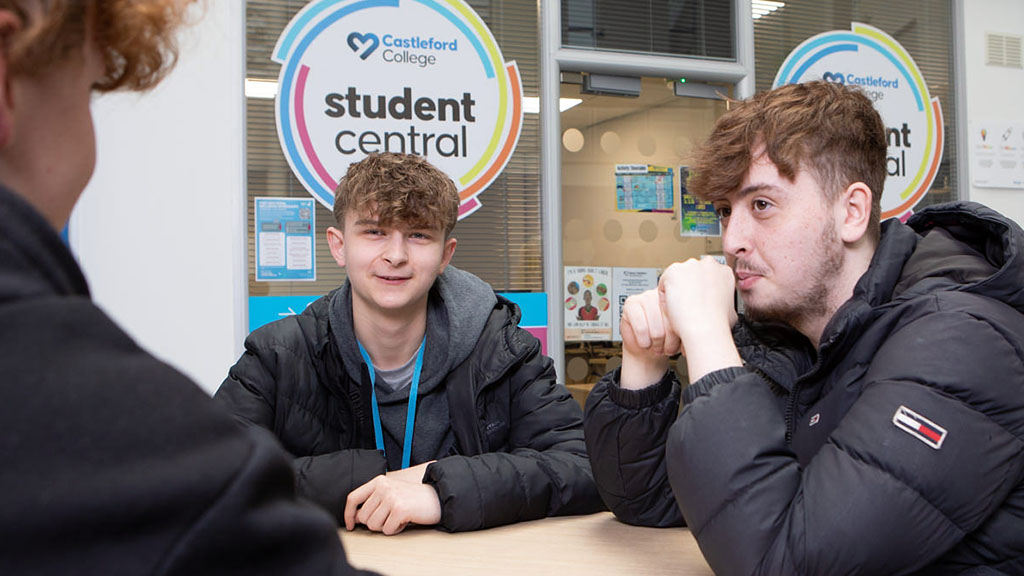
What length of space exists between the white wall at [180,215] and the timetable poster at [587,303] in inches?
55.8

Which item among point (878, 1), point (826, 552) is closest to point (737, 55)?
point (878, 1)

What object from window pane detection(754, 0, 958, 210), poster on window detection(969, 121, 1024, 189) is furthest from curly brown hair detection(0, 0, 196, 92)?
poster on window detection(969, 121, 1024, 189)

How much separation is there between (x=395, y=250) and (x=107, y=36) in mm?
1415

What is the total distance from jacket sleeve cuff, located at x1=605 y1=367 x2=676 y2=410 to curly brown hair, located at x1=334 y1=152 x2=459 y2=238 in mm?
768

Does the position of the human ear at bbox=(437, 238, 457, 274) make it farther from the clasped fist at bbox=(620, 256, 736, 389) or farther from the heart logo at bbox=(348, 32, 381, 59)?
the heart logo at bbox=(348, 32, 381, 59)

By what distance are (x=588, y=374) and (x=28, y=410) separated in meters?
3.36

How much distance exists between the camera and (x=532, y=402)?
76.2 inches

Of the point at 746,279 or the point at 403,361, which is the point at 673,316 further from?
the point at 403,361

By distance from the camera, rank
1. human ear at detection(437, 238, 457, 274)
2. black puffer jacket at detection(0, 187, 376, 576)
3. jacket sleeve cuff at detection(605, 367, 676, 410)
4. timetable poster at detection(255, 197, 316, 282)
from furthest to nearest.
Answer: timetable poster at detection(255, 197, 316, 282) < human ear at detection(437, 238, 457, 274) < jacket sleeve cuff at detection(605, 367, 676, 410) < black puffer jacket at detection(0, 187, 376, 576)

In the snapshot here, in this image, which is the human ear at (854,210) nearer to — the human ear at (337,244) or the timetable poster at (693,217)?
the human ear at (337,244)

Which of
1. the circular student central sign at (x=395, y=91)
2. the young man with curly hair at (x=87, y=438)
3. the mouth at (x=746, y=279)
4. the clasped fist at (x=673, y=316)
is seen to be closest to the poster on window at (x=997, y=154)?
the circular student central sign at (x=395, y=91)

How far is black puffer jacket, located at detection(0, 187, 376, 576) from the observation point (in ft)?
1.50

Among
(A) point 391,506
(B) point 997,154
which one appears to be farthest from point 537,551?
(B) point 997,154

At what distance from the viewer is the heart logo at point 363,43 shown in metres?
3.40
